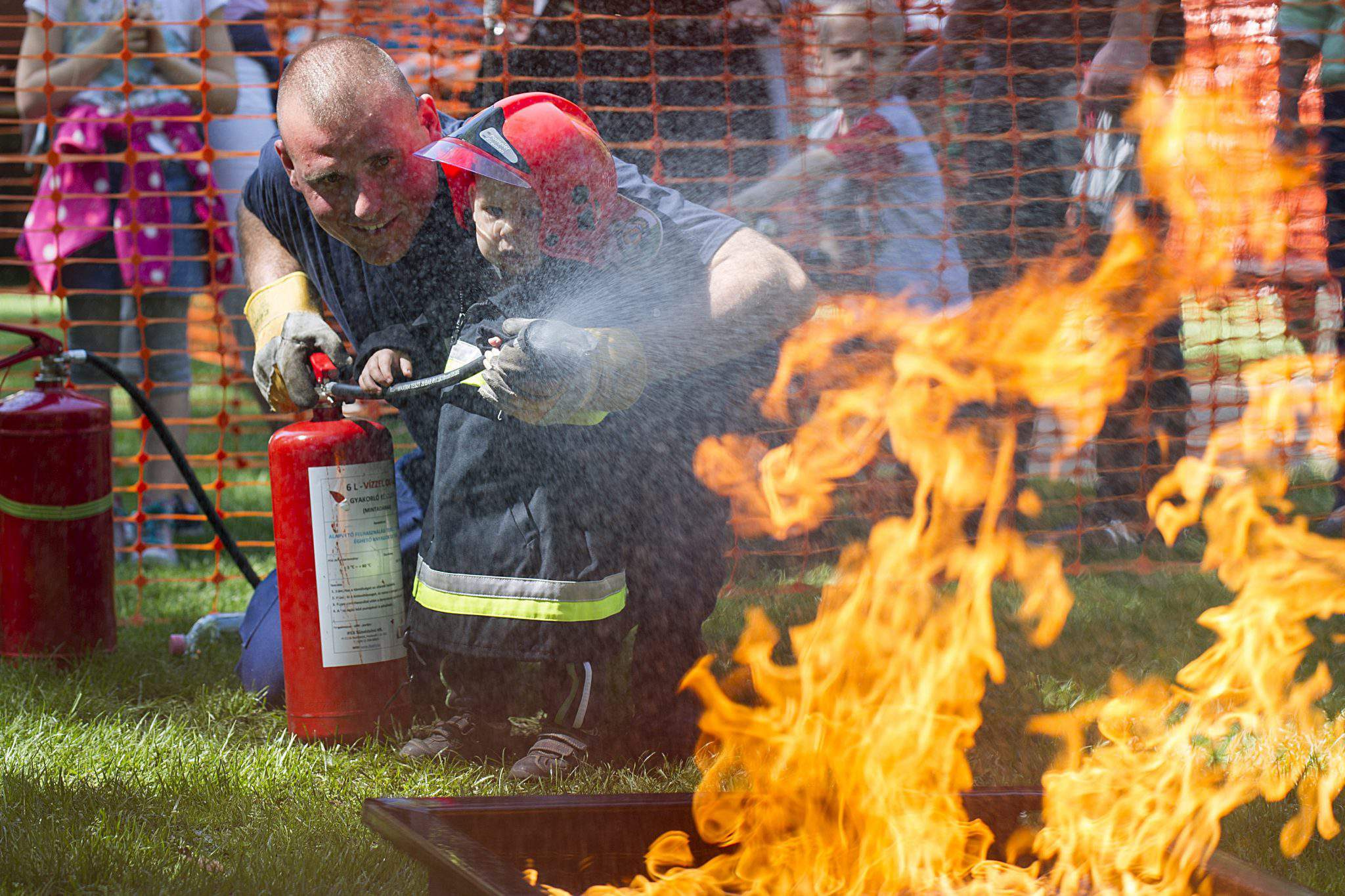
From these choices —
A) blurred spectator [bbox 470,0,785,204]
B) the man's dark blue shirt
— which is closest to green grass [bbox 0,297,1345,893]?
the man's dark blue shirt

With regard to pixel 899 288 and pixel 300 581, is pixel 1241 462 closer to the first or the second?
pixel 899 288

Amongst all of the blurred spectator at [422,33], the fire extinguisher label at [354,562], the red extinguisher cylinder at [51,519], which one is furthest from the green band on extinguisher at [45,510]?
the blurred spectator at [422,33]

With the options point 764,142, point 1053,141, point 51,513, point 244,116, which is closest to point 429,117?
point 51,513

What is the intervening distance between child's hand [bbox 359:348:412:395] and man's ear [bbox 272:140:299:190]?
52cm

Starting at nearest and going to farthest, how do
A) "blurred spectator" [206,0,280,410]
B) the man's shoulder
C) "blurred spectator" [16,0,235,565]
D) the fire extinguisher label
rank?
the fire extinguisher label < the man's shoulder < "blurred spectator" [16,0,235,565] < "blurred spectator" [206,0,280,410]

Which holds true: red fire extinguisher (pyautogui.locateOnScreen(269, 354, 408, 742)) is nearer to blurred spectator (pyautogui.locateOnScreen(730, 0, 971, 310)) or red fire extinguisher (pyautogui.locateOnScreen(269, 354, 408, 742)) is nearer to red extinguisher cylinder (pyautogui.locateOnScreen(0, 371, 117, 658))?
red extinguisher cylinder (pyautogui.locateOnScreen(0, 371, 117, 658))

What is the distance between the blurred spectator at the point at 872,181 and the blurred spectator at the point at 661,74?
0.78ft

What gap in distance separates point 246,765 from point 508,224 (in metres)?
1.37

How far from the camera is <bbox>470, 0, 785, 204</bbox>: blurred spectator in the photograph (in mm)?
5184

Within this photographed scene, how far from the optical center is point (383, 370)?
2.87 metres

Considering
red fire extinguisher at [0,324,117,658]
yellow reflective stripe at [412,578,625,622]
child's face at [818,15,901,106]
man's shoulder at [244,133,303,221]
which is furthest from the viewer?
child's face at [818,15,901,106]

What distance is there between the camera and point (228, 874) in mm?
2264

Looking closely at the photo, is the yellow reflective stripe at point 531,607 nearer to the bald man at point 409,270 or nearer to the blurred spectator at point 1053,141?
the bald man at point 409,270

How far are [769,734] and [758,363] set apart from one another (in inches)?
38.7
